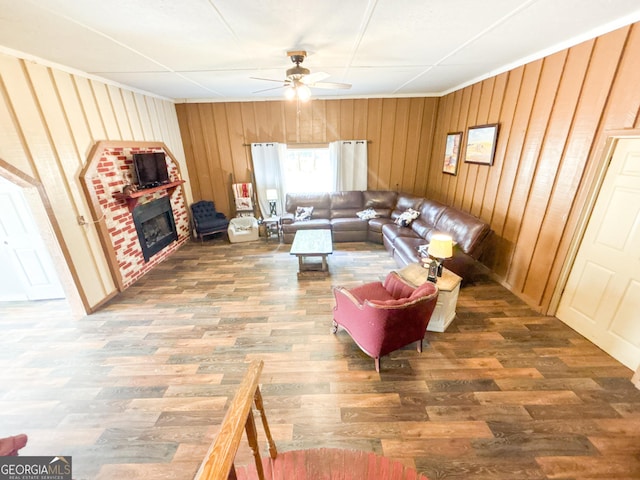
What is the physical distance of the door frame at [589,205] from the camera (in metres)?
2.22

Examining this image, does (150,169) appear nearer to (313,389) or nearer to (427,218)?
(313,389)

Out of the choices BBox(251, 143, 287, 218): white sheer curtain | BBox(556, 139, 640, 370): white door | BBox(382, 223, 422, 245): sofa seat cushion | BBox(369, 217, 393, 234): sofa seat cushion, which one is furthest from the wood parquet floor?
BBox(251, 143, 287, 218): white sheer curtain

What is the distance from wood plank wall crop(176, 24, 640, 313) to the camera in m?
2.35

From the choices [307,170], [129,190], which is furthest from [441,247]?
[129,190]

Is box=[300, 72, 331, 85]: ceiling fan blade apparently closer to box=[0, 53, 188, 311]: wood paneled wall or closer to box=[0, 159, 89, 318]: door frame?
box=[0, 53, 188, 311]: wood paneled wall

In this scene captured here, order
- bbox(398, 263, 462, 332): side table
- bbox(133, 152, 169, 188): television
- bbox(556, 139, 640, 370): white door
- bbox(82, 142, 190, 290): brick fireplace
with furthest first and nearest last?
bbox(133, 152, 169, 188): television < bbox(82, 142, 190, 290): brick fireplace < bbox(398, 263, 462, 332): side table < bbox(556, 139, 640, 370): white door

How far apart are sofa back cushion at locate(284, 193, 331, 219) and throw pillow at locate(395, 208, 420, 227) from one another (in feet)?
5.22

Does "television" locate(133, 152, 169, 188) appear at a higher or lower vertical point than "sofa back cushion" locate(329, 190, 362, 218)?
higher

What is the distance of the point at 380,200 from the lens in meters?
5.64

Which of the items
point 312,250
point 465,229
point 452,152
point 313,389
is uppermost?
point 452,152

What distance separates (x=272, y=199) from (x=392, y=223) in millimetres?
2684

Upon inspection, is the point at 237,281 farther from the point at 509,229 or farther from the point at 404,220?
the point at 509,229

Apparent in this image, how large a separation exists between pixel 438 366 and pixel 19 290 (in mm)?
5377

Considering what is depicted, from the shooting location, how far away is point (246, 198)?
5.78 metres
